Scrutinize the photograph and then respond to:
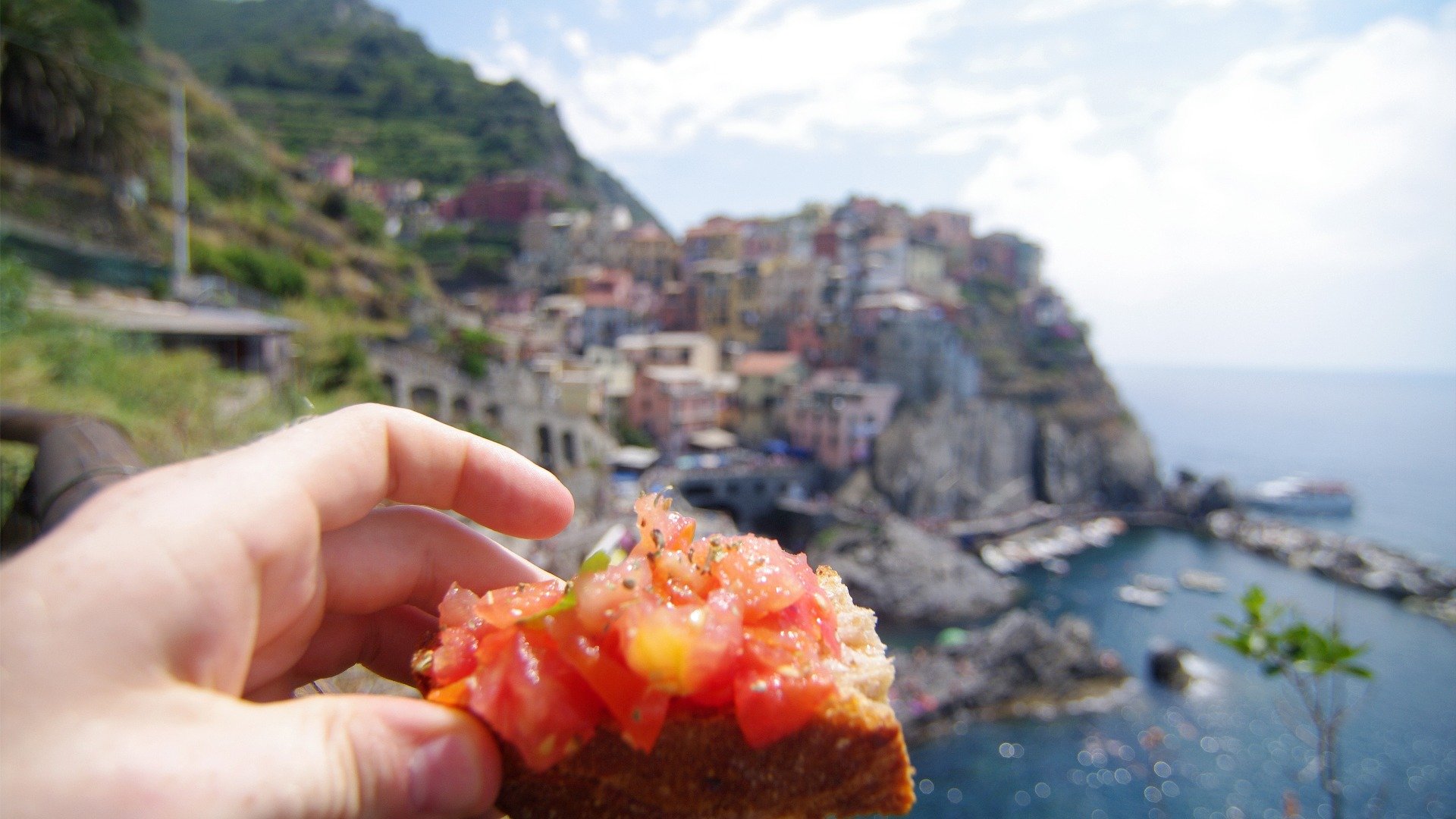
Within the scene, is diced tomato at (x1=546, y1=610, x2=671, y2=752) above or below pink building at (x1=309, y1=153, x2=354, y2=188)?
below

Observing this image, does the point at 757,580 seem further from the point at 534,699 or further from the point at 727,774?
the point at 534,699

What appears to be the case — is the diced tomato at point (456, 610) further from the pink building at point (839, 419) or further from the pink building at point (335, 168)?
the pink building at point (335, 168)

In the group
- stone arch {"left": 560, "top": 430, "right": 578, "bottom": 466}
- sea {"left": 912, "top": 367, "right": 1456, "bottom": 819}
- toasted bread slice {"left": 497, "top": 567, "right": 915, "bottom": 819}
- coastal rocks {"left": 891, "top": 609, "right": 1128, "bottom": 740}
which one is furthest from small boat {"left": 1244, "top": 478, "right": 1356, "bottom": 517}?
toasted bread slice {"left": 497, "top": 567, "right": 915, "bottom": 819}

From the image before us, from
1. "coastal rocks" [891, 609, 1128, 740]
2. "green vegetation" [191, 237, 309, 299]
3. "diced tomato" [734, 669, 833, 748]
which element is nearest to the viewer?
"diced tomato" [734, 669, 833, 748]

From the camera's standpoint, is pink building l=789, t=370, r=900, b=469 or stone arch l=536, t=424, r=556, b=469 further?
pink building l=789, t=370, r=900, b=469

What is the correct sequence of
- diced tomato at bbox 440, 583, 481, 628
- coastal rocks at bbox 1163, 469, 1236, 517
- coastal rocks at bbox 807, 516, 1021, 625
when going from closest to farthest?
diced tomato at bbox 440, 583, 481, 628
coastal rocks at bbox 807, 516, 1021, 625
coastal rocks at bbox 1163, 469, 1236, 517

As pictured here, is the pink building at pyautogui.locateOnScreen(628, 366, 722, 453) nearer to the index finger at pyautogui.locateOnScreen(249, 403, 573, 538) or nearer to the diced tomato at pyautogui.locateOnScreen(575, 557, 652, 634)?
the index finger at pyautogui.locateOnScreen(249, 403, 573, 538)
